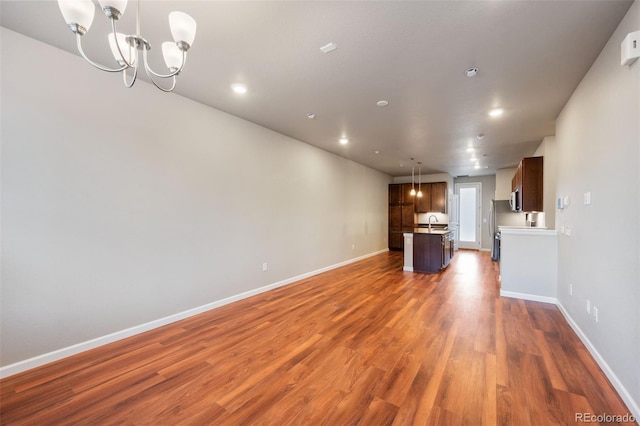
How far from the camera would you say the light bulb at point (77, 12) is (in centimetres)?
136

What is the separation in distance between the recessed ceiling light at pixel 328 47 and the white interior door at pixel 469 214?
940 centimetres

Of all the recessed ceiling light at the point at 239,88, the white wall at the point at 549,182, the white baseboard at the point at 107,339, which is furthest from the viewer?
the white wall at the point at 549,182

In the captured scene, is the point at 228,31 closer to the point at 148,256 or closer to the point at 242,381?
the point at 148,256

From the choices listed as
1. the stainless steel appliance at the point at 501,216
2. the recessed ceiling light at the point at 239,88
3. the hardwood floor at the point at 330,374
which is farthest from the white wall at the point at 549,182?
the recessed ceiling light at the point at 239,88

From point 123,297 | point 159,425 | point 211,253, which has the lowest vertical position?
point 159,425

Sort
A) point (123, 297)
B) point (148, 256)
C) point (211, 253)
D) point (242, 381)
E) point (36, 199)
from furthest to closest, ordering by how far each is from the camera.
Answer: point (211, 253), point (148, 256), point (123, 297), point (36, 199), point (242, 381)

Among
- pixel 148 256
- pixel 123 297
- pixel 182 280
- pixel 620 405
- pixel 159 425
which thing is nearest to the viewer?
pixel 159 425

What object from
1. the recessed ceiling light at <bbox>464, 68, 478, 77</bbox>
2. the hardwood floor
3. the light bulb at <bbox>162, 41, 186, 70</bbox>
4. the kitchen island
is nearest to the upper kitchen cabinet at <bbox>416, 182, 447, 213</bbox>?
the kitchen island

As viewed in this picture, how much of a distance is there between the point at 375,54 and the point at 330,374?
283 centimetres

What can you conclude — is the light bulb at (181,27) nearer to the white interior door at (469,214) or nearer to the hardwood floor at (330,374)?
the hardwood floor at (330,374)

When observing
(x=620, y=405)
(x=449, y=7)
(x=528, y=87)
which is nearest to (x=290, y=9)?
(x=449, y=7)

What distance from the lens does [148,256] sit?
3.00 meters

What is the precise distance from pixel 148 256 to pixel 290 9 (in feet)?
9.32

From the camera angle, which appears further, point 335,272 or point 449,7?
point 335,272
